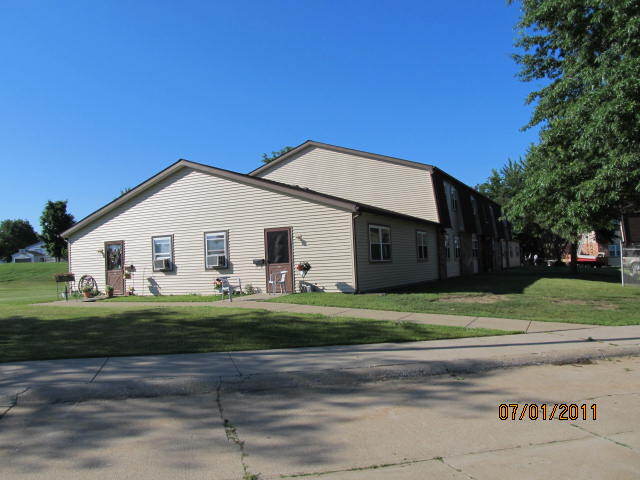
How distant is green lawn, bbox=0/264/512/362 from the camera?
7.45m

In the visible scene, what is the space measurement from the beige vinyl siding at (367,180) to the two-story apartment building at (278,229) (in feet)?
0.16

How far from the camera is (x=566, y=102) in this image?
16.9 meters

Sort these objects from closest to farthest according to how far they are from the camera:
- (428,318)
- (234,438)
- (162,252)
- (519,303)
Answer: (234,438) < (428,318) < (519,303) < (162,252)

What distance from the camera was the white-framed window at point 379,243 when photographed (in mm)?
16781

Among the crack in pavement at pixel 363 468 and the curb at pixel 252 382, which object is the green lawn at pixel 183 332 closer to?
the curb at pixel 252 382

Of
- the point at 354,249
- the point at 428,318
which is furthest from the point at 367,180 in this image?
the point at 428,318

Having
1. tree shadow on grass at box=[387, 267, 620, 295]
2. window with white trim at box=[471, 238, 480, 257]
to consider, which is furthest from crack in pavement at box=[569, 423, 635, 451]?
window with white trim at box=[471, 238, 480, 257]

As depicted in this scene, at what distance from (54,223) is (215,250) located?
146ft

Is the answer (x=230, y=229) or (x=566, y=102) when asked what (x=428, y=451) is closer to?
(x=230, y=229)

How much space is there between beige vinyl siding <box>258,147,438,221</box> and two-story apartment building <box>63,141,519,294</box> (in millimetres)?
50

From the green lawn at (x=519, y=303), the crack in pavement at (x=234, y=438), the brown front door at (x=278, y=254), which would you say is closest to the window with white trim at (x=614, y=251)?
the green lawn at (x=519, y=303)

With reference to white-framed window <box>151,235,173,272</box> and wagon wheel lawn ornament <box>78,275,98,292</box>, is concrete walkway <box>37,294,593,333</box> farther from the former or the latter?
wagon wheel lawn ornament <box>78,275,98,292</box>

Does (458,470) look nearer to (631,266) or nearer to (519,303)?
(519,303)

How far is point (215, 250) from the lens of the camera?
17875 mm
